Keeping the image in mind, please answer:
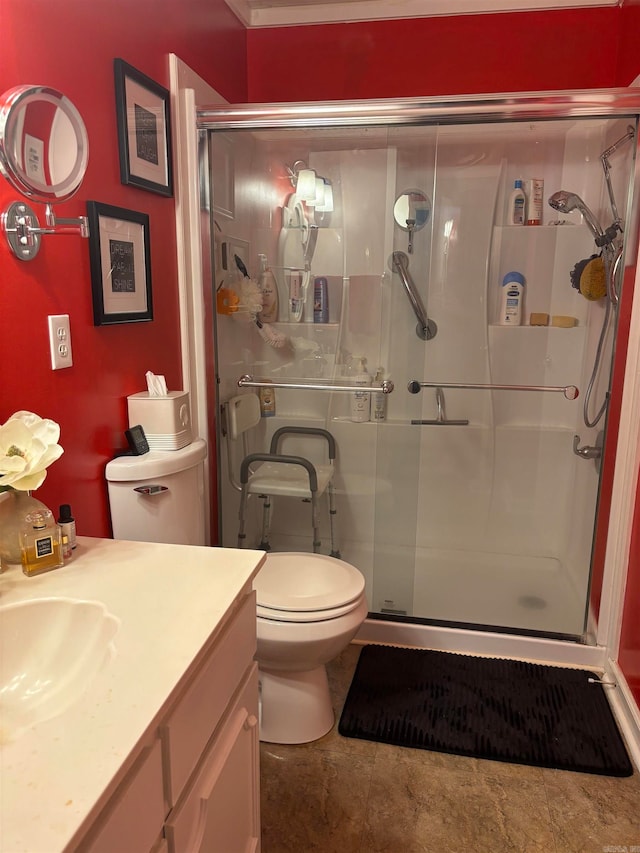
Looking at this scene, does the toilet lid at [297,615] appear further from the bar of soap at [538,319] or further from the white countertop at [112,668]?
the bar of soap at [538,319]

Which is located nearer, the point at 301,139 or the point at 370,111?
the point at 370,111

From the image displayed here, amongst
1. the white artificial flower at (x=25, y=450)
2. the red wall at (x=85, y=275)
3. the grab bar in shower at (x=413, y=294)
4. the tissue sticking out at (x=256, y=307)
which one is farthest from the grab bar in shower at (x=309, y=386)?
the white artificial flower at (x=25, y=450)

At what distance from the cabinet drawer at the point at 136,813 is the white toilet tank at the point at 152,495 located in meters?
0.90

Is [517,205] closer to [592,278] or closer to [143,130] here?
[592,278]

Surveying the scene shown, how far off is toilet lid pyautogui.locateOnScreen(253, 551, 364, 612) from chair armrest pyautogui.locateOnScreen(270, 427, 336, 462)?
2.30 ft

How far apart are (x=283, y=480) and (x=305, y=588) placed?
797mm

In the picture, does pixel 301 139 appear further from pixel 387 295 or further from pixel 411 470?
→ pixel 411 470

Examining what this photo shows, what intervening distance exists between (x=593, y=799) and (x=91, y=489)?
158cm

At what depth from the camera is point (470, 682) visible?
2.19 meters

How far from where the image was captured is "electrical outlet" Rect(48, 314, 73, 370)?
1.42 m


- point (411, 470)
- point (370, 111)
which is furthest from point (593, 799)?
point (370, 111)

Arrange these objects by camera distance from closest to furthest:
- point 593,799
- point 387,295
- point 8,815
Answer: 1. point 8,815
2. point 593,799
3. point 387,295

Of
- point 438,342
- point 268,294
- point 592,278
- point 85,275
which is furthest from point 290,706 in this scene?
point 592,278

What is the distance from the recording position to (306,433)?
9.11 feet
